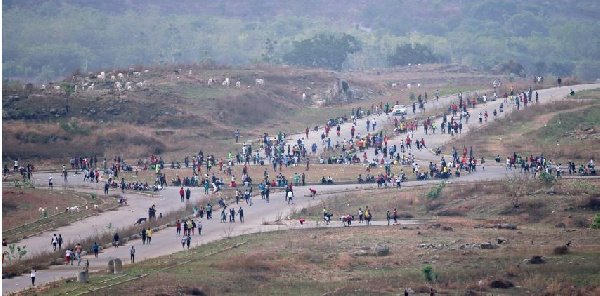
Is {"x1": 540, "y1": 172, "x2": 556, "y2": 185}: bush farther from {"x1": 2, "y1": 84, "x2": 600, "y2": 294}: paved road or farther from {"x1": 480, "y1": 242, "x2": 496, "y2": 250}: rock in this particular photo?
{"x1": 480, "y1": 242, "x2": 496, "y2": 250}: rock

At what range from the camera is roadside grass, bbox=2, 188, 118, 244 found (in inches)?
2335

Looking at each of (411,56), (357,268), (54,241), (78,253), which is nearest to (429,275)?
(357,268)

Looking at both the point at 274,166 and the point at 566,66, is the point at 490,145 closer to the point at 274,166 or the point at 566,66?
the point at 274,166

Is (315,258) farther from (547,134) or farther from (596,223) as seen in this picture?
(547,134)

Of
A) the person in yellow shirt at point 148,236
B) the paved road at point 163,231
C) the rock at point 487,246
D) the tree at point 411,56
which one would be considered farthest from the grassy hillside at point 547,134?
the tree at point 411,56

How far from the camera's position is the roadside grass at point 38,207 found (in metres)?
59.3

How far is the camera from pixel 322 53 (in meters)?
158

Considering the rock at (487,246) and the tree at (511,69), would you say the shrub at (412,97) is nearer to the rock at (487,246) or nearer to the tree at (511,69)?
the tree at (511,69)

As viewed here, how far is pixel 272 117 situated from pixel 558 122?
25.9 m

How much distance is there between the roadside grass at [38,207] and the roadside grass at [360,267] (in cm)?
993

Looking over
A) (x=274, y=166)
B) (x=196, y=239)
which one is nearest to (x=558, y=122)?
(x=274, y=166)

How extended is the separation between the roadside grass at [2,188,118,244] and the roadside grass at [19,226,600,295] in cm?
993

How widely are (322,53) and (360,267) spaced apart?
11118 cm

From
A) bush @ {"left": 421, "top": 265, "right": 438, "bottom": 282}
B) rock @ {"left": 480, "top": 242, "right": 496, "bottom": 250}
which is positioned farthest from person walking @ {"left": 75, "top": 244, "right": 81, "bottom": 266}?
rock @ {"left": 480, "top": 242, "right": 496, "bottom": 250}
